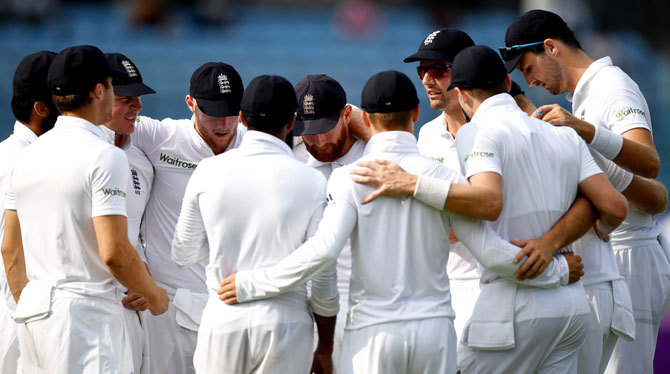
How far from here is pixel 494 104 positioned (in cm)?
431

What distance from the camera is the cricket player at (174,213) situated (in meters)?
5.27

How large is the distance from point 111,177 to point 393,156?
1352 mm

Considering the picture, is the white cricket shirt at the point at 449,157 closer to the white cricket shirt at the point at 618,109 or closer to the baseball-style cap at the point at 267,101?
the white cricket shirt at the point at 618,109

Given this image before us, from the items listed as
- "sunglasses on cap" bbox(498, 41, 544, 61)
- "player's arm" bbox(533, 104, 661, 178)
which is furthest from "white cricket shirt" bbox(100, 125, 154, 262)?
"player's arm" bbox(533, 104, 661, 178)

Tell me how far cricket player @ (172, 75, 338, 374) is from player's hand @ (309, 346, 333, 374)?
0.32 m

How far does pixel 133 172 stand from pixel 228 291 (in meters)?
1.50

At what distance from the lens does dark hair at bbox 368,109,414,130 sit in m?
4.08

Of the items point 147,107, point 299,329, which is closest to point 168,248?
point 299,329

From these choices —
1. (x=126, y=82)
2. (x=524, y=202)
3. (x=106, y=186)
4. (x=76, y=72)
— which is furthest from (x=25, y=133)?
(x=524, y=202)

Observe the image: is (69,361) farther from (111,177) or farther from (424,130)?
(424,130)

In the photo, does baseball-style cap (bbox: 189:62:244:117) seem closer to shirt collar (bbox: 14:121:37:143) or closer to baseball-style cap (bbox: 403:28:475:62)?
shirt collar (bbox: 14:121:37:143)

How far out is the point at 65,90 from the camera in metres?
4.34

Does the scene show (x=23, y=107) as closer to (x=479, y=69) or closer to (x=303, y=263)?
(x=303, y=263)

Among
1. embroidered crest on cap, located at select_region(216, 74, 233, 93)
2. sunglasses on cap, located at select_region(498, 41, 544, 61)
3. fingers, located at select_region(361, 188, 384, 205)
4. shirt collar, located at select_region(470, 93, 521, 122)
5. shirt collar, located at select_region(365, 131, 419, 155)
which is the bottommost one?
fingers, located at select_region(361, 188, 384, 205)
